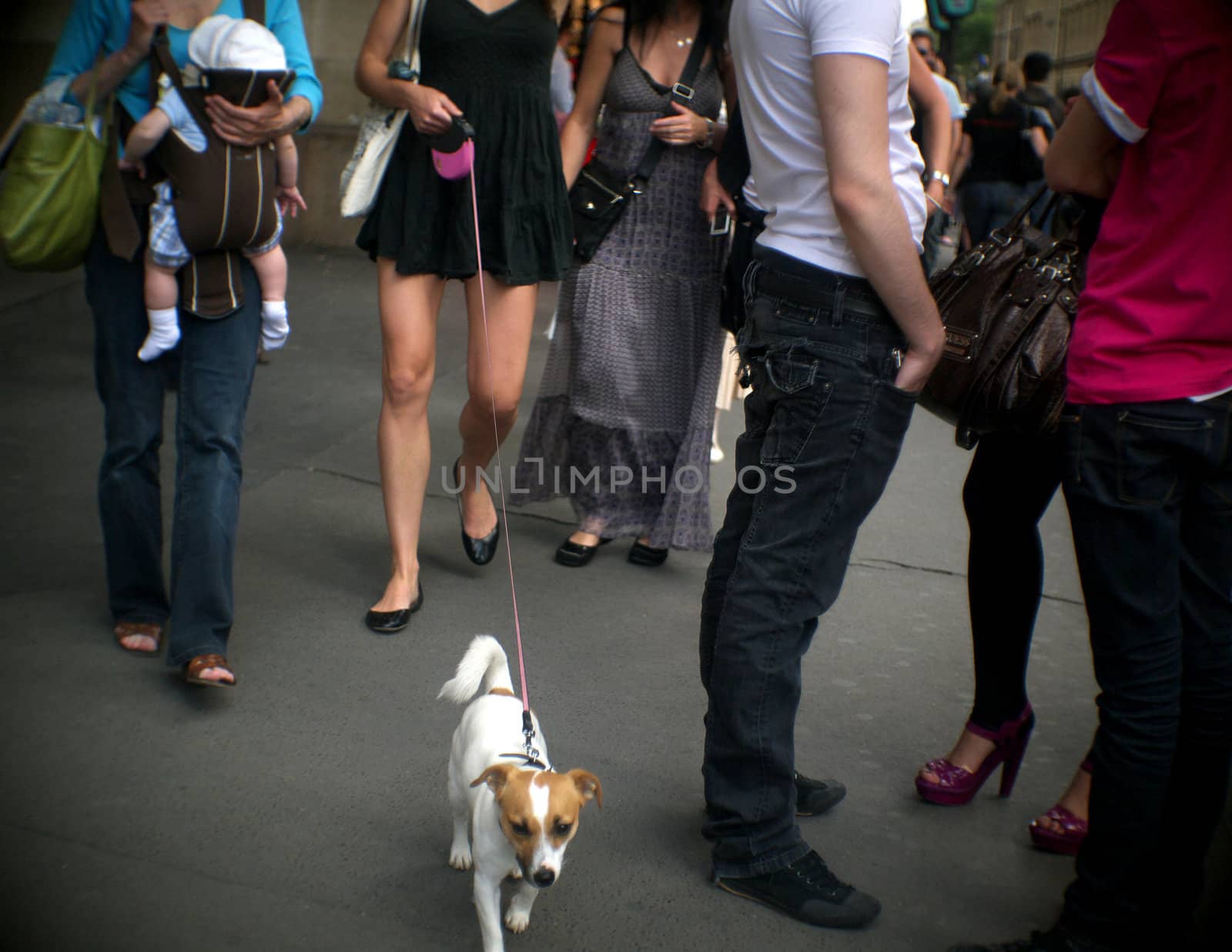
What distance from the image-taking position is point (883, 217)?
2.49m

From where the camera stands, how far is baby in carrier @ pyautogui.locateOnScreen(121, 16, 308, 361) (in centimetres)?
338

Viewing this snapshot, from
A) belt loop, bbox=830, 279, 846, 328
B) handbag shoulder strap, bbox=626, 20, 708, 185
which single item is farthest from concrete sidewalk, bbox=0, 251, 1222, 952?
handbag shoulder strap, bbox=626, 20, 708, 185

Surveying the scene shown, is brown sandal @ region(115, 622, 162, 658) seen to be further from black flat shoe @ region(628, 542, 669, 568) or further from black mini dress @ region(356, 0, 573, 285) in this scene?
black flat shoe @ region(628, 542, 669, 568)

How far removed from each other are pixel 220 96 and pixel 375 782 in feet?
5.95

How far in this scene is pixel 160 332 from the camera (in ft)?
11.7

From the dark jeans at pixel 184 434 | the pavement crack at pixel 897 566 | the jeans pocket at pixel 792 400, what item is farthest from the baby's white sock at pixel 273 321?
the pavement crack at pixel 897 566

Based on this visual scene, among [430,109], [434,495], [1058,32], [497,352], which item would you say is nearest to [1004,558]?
[497,352]

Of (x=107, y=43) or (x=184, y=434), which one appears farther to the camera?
(x=184, y=434)

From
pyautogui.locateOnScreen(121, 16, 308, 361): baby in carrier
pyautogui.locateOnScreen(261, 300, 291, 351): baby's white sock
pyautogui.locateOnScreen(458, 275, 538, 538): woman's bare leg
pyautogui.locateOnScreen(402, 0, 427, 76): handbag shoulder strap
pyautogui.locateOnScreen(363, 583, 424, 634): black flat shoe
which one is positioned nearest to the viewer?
pyautogui.locateOnScreen(121, 16, 308, 361): baby in carrier

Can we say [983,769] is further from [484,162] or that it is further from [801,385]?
[484,162]

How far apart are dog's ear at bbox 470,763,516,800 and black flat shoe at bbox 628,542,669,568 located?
2423 millimetres

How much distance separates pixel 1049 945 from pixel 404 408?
249 centimetres

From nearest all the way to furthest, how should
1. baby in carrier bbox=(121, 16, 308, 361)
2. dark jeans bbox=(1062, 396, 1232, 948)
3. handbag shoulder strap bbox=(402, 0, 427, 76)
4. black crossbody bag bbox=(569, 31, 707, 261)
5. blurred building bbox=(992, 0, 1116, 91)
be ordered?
dark jeans bbox=(1062, 396, 1232, 948) → baby in carrier bbox=(121, 16, 308, 361) → handbag shoulder strap bbox=(402, 0, 427, 76) → black crossbody bag bbox=(569, 31, 707, 261) → blurred building bbox=(992, 0, 1116, 91)

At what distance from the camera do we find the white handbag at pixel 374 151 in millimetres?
4047
